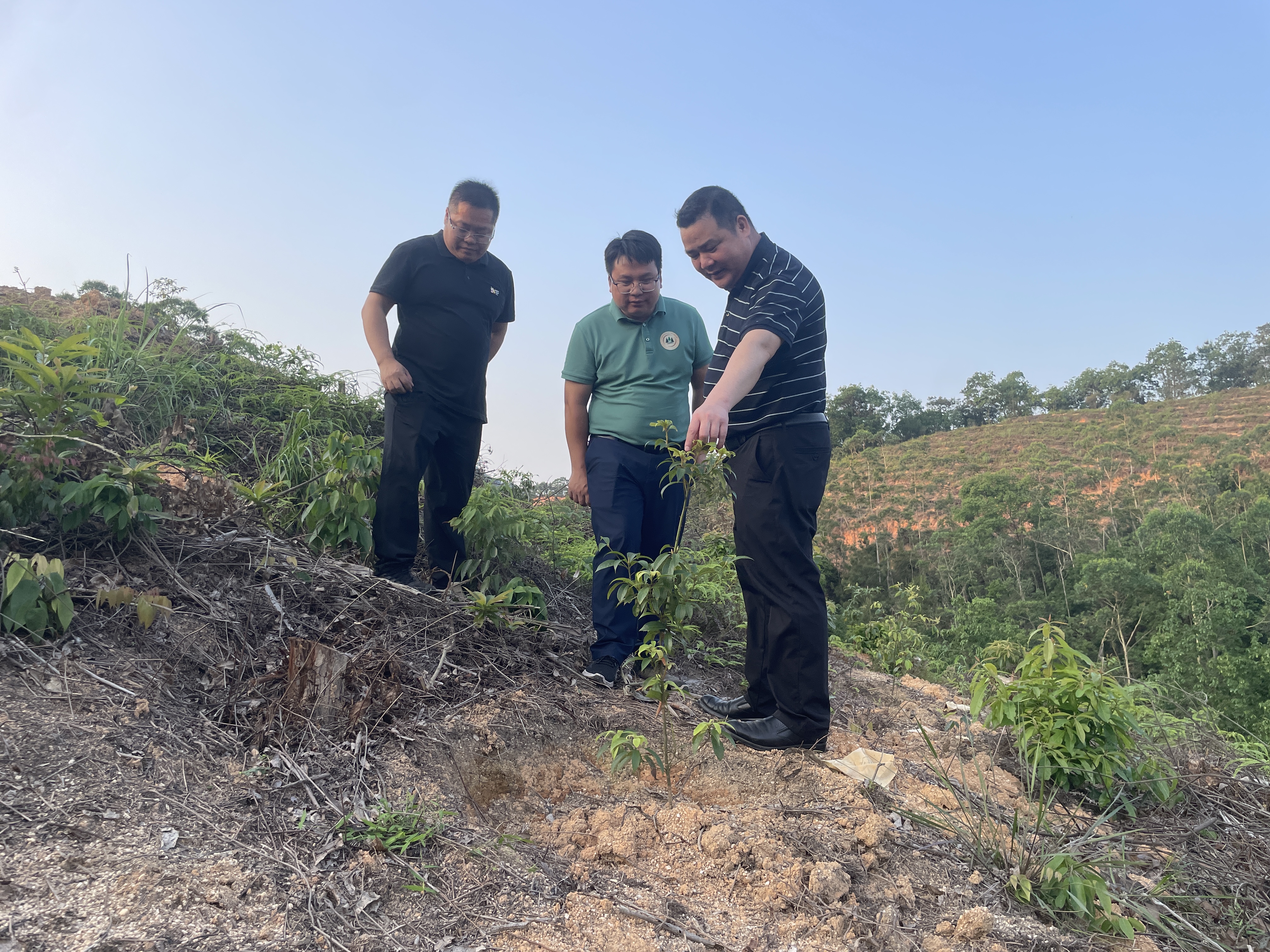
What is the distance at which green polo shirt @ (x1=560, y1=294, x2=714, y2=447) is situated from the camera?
10.0ft

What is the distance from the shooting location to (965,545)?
39438 mm

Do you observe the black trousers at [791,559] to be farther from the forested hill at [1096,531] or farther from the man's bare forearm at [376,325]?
the forested hill at [1096,531]

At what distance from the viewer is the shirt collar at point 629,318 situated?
3.13 meters

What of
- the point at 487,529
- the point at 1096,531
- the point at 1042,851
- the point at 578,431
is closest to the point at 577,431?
the point at 578,431

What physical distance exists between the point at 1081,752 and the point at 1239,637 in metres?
29.5

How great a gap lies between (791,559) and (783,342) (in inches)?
28.9

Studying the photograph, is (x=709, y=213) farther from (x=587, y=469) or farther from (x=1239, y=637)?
(x=1239, y=637)

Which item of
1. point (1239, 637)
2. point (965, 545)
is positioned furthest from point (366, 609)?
point (965, 545)

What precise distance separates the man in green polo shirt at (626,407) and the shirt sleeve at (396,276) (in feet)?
2.82

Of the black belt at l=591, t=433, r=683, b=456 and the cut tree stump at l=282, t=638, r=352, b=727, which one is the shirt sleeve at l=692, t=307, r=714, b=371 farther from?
the cut tree stump at l=282, t=638, r=352, b=727

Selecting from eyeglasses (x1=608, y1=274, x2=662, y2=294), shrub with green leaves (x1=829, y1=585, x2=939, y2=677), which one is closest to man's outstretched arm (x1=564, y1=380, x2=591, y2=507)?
eyeglasses (x1=608, y1=274, x2=662, y2=294)

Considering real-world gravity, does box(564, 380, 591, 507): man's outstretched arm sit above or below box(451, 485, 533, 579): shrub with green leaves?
above

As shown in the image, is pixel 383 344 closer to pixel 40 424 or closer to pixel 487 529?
pixel 487 529

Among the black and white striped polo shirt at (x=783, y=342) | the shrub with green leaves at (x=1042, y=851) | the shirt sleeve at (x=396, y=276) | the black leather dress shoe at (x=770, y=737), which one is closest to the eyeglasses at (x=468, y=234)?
the shirt sleeve at (x=396, y=276)
